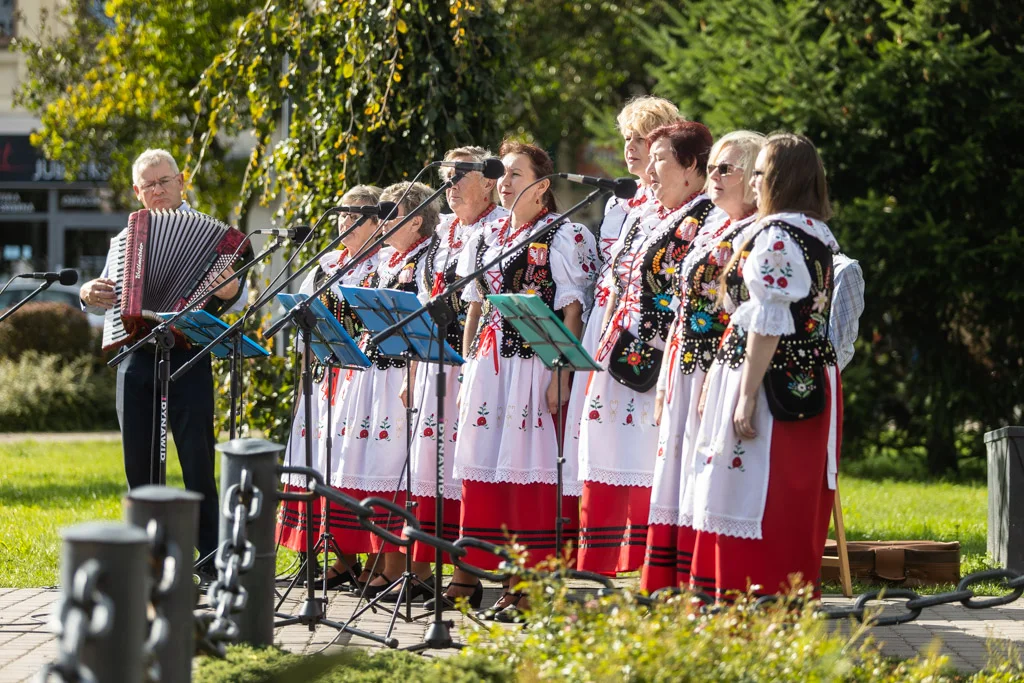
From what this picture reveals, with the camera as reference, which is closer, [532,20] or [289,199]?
[289,199]

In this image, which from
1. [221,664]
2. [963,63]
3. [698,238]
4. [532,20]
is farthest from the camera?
[532,20]

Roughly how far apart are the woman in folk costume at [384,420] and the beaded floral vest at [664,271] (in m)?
1.61

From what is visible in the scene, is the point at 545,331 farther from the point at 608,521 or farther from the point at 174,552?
the point at 174,552

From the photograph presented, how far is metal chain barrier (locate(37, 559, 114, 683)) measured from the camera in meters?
2.64

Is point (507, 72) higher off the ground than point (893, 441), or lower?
higher

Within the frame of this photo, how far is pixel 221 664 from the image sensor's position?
3.98 metres

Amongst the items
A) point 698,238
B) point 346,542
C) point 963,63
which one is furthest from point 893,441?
point 698,238

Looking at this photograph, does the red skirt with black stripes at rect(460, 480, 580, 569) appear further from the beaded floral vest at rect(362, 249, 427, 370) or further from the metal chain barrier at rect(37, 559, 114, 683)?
the metal chain barrier at rect(37, 559, 114, 683)

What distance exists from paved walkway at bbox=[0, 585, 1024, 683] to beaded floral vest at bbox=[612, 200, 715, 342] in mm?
1482

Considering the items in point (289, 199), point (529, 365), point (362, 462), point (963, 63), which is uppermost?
point (963, 63)

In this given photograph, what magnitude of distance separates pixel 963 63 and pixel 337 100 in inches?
223

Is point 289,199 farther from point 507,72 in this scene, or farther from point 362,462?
point 362,462

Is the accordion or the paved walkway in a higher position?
the accordion

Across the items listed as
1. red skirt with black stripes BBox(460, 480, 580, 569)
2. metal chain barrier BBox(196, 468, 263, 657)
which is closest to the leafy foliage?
red skirt with black stripes BBox(460, 480, 580, 569)
